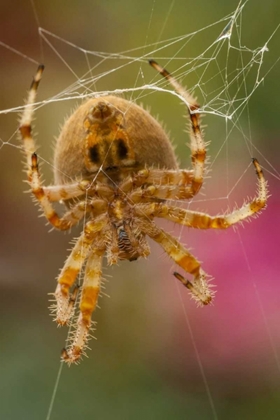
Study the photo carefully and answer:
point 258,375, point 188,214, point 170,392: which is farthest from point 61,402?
point 188,214

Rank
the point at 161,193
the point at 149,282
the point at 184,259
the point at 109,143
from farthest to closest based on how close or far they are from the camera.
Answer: the point at 149,282 < the point at 184,259 < the point at 161,193 < the point at 109,143

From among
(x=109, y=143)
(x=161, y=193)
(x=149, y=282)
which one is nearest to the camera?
(x=109, y=143)

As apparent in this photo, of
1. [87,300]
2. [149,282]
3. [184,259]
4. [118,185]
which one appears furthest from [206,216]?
[149,282]

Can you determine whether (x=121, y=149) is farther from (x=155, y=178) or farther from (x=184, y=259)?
(x=184, y=259)

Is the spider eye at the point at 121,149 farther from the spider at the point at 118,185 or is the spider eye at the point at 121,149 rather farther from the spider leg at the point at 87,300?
the spider leg at the point at 87,300

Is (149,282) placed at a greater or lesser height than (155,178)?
greater

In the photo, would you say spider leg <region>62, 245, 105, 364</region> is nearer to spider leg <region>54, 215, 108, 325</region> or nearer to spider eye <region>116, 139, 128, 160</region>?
spider leg <region>54, 215, 108, 325</region>

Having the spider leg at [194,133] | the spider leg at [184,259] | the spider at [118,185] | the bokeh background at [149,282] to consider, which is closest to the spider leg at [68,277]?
the spider at [118,185]

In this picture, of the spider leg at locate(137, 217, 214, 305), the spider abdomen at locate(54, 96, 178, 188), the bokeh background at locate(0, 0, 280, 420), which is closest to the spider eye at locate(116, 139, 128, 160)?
the spider abdomen at locate(54, 96, 178, 188)
